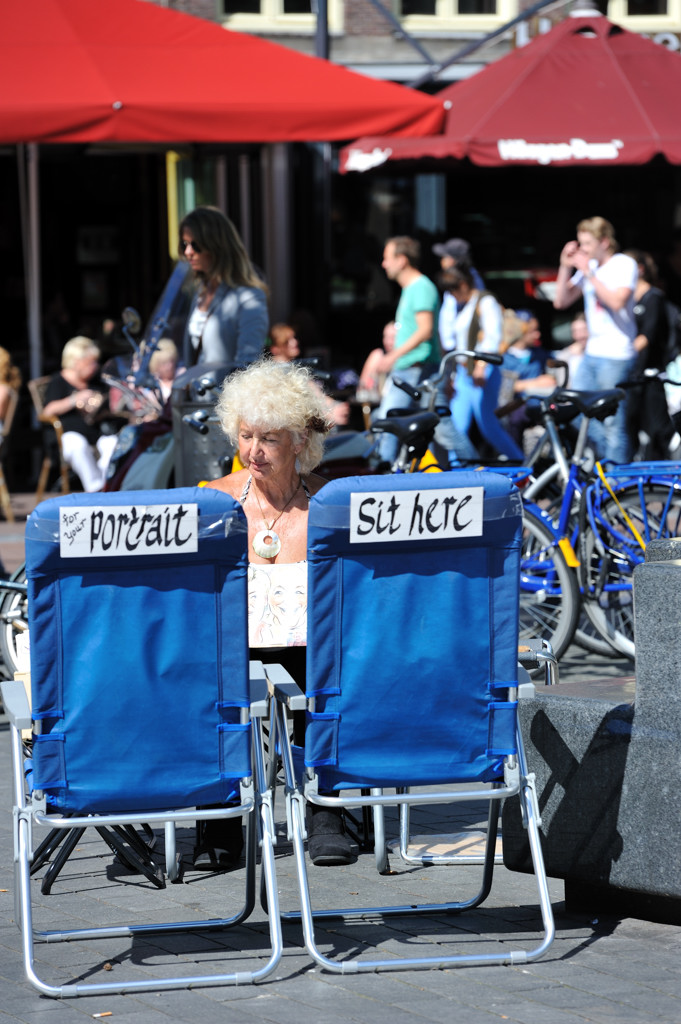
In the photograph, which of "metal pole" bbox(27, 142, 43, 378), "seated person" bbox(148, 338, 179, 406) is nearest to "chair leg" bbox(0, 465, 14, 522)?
"metal pole" bbox(27, 142, 43, 378)

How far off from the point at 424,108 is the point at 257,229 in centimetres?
694

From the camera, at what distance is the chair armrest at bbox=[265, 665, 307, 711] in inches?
157

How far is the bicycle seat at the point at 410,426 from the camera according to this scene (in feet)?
22.7

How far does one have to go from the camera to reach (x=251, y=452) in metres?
5.01

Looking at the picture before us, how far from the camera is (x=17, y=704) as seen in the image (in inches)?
158

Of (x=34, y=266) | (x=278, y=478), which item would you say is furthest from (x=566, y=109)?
(x=278, y=478)

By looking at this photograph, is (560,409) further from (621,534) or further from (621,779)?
(621,779)

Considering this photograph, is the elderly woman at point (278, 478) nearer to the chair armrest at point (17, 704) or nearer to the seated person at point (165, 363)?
the chair armrest at point (17, 704)

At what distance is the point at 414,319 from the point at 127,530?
6.71 meters

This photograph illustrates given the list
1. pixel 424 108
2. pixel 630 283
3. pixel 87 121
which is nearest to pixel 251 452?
pixel 87 121

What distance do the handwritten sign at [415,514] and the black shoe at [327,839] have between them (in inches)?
53.1

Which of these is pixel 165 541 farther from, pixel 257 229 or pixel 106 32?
pixel 257 229

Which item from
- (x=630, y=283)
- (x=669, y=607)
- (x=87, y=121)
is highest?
(x=87, y=121)

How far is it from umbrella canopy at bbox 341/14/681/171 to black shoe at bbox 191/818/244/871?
6935 millimetres
